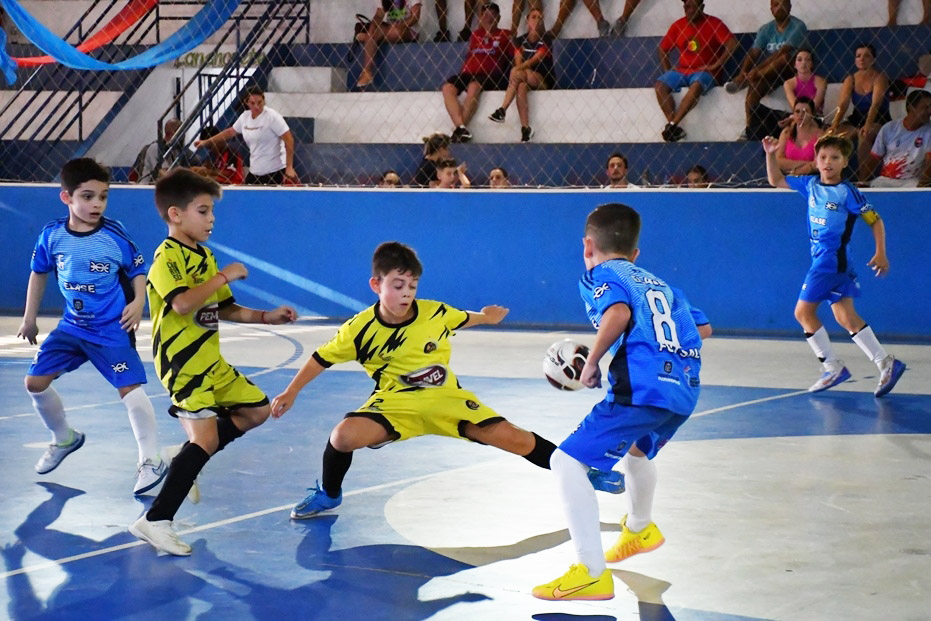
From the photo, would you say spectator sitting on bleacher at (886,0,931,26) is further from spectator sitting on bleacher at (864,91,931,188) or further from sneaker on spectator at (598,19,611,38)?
sneaker on spectator at (598,19,611,38)

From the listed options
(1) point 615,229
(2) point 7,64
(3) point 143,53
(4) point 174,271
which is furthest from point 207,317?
(3) point 143,53

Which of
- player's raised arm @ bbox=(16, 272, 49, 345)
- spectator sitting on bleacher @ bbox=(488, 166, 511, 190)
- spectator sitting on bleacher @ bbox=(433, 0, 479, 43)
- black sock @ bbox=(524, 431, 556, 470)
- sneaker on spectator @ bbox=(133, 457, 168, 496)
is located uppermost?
spectator sitting on bleacher @ bbox=(433, 0, 479, 43)

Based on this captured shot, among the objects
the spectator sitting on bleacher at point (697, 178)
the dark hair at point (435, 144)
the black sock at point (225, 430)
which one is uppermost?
the dark hair at point (435, 144)

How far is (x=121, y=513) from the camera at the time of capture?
18.7 feet

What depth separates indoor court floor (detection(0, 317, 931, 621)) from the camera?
4.41m

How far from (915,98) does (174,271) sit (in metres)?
9.53

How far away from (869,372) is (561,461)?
649 cm

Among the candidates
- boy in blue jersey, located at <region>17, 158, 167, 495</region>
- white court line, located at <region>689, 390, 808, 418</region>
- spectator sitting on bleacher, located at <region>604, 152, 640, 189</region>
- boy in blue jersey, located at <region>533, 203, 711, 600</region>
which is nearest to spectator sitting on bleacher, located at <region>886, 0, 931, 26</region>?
spectator sitting on bleacher, located at <region>604, 152, 640, 189</region>

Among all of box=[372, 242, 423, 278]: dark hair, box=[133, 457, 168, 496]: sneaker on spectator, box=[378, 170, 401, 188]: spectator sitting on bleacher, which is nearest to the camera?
box=[372, 242, 423, 278]: dark hair

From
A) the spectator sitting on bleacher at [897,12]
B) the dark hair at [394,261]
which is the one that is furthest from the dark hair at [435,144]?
the dark hair at [394,261]

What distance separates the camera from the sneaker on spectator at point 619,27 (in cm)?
1572

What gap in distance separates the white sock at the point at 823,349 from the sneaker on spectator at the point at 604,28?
7.21 m

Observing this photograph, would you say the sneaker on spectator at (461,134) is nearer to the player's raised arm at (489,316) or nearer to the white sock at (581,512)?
the player's raised arm at (489,316)

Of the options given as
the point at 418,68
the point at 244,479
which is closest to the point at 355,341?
the point at 244,479
